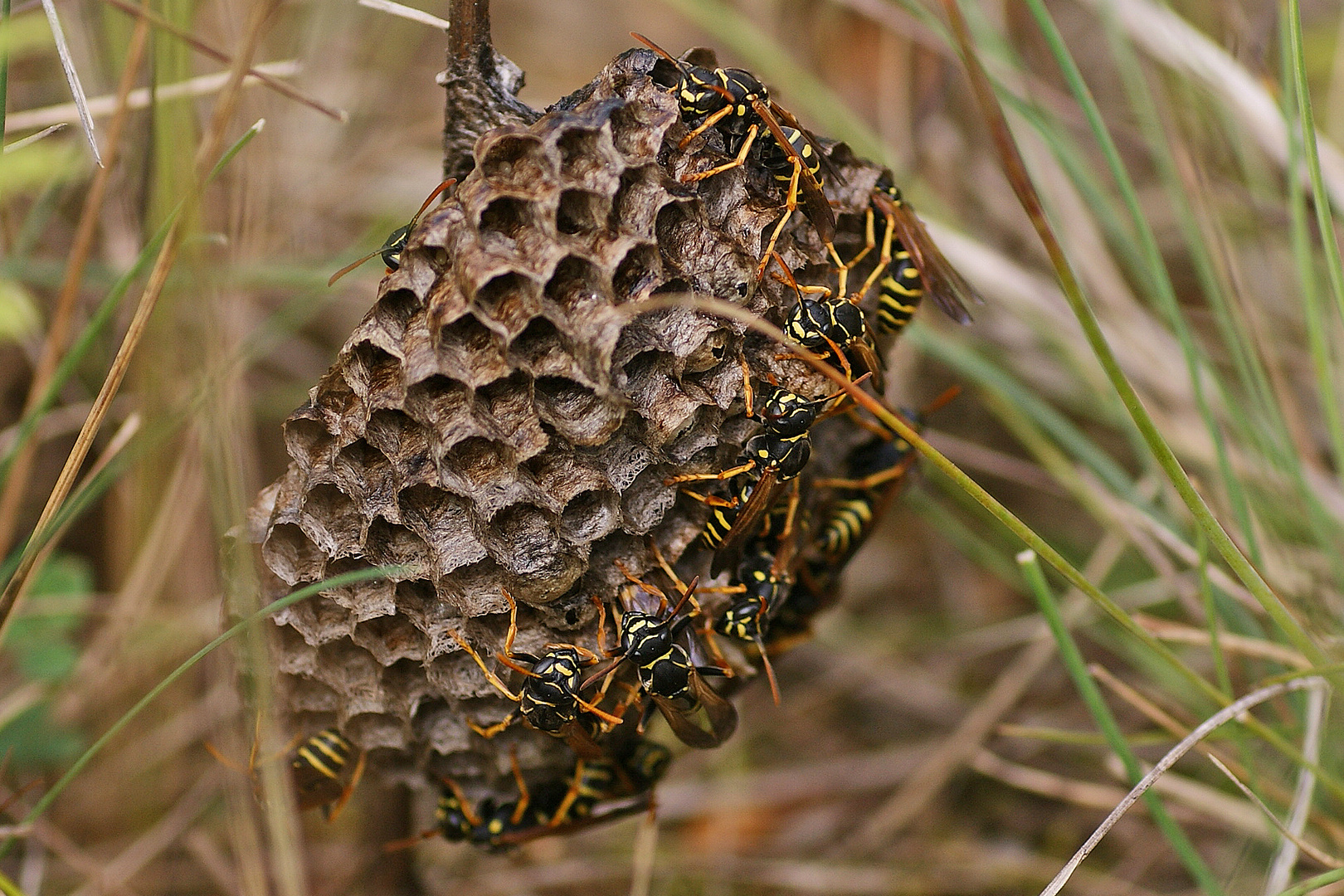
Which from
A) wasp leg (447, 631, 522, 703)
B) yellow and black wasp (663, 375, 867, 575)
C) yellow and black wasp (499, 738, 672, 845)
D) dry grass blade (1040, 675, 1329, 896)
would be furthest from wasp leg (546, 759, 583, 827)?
dry grass blade (1040, 675, 1329, 896)

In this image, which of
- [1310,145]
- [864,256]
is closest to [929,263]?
[864,256]

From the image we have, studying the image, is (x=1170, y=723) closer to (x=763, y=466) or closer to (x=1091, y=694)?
(x=1091, y=694)

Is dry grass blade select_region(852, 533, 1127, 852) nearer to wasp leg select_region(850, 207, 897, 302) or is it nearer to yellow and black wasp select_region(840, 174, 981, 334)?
yellow and black wasp select_region(840, 174, 981, 334)

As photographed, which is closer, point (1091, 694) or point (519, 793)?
point (1091, 694)

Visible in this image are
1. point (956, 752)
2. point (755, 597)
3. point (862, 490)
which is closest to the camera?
point (755, 597)

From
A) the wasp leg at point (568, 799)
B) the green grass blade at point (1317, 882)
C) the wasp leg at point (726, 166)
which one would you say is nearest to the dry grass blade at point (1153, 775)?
the green grass blade at point (1317, 882)

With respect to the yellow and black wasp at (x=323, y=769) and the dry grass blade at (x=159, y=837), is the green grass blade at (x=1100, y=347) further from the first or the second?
the dry grass blade at (x=159, y=837)

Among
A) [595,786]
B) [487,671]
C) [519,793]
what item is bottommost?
[519,793]
